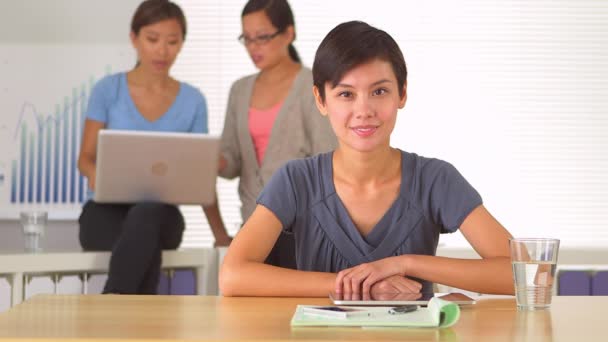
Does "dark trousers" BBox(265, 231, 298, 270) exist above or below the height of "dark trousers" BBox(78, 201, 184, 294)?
above

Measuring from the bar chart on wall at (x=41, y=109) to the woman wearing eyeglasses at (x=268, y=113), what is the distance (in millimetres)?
815

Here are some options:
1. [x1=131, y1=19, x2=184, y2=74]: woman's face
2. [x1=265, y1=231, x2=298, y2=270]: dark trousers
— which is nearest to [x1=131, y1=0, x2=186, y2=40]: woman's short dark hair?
[x1=131, y1=19, x2=184, y2=74]: woman's face

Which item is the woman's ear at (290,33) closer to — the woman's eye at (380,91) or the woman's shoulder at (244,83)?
A: the woman's shoulder at (244,83)

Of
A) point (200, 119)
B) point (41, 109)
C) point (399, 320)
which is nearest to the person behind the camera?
point (399, 320)

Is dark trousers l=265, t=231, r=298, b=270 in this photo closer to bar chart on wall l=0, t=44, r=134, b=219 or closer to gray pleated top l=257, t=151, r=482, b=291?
gray pleated top l=257, t=151, r=482, b=291

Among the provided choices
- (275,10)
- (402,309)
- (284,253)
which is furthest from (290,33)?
(402,309)

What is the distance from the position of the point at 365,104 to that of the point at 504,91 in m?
2.82

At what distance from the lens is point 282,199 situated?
5.88ft

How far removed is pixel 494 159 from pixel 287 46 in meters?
1.60

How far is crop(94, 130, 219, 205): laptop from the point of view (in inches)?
113

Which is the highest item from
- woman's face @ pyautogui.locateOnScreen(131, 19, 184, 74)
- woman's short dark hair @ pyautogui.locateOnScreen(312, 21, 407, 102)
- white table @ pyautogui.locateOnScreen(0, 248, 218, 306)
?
woman's face @ pyautogui.locateOnScreen(131, 19, 184, 74)

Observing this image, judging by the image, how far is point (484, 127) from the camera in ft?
14.7

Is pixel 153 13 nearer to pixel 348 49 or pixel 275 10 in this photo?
pixel 275 10

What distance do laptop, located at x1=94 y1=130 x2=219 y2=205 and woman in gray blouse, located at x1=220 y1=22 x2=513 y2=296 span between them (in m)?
1.11
